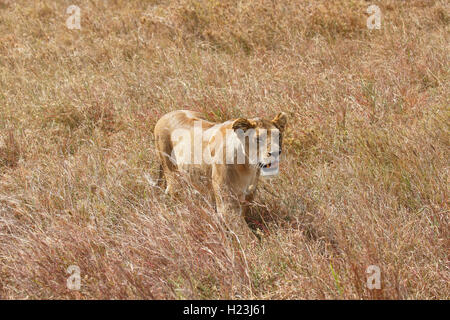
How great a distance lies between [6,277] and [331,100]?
3.66 metres

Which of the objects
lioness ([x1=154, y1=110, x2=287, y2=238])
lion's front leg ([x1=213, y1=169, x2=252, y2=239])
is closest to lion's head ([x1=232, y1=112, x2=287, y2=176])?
lioness ([x1=154, y1=110, x2=287, y2=238])

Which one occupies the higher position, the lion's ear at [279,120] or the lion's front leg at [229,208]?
the lion's ear at [279,120]

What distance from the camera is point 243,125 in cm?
342

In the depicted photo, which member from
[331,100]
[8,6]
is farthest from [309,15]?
[8,6]

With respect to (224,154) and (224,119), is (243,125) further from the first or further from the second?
(224,119)

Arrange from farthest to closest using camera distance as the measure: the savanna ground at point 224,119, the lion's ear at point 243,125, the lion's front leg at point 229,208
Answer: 1. the lion's front leg at point 229,208
2. the lion's ear at point 243,125
3. the savanna ground at point 224,119

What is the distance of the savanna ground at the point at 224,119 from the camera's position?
3.17 meters

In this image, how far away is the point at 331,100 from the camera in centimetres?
546

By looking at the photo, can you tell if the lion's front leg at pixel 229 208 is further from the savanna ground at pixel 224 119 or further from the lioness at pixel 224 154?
the savanna ground at pixel 224 119

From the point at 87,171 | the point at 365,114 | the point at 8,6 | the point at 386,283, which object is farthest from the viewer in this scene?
the point at 8,6

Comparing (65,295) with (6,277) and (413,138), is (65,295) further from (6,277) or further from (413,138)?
(413,138)

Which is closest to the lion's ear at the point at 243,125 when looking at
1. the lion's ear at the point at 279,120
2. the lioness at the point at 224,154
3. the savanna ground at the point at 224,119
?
the lioness at the point at 224,154

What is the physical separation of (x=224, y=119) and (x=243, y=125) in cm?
224

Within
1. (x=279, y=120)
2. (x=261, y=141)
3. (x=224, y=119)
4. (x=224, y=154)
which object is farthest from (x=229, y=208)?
(x=224, y=119)
